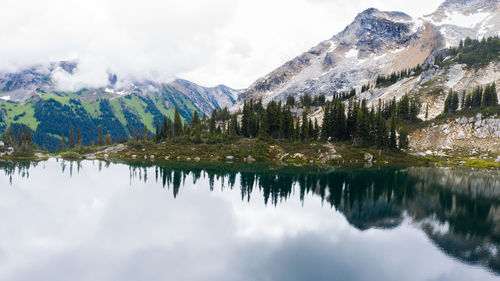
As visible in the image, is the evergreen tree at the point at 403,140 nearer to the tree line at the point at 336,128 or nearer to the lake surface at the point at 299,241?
the tree line at the point at 336,128

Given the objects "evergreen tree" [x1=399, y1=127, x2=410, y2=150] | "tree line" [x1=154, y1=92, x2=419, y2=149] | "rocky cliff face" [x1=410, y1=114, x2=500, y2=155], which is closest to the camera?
"rocky cliff face" [x1=410, y1=114, x2=500, y2=155]

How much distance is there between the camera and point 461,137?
117125 millimetres

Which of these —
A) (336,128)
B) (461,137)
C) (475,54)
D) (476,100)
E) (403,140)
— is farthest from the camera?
(475,54)

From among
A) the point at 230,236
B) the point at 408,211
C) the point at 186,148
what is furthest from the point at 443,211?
the point at 186,148

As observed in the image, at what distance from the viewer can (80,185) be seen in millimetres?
69250

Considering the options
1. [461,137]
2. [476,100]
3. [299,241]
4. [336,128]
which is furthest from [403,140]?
[299,241]

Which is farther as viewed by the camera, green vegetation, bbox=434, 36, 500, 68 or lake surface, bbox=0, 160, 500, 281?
green vegetation, bbox=434, 36, 500, 68

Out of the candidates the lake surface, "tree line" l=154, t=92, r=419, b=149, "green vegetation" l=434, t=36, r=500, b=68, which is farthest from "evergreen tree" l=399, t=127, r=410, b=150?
"green vegetation" l=434, t=36, r=500, b=68

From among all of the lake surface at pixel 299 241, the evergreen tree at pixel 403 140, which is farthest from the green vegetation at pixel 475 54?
the lake surface at pixel 299 241

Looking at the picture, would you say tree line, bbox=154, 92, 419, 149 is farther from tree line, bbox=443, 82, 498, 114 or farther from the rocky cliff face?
tree line, bbox=443, 82, 498, 114

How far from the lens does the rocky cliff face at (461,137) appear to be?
11014cm

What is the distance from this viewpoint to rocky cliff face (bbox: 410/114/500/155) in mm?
110137

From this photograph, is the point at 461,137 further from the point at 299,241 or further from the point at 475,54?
the point at 299,241

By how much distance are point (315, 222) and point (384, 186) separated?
102ft
